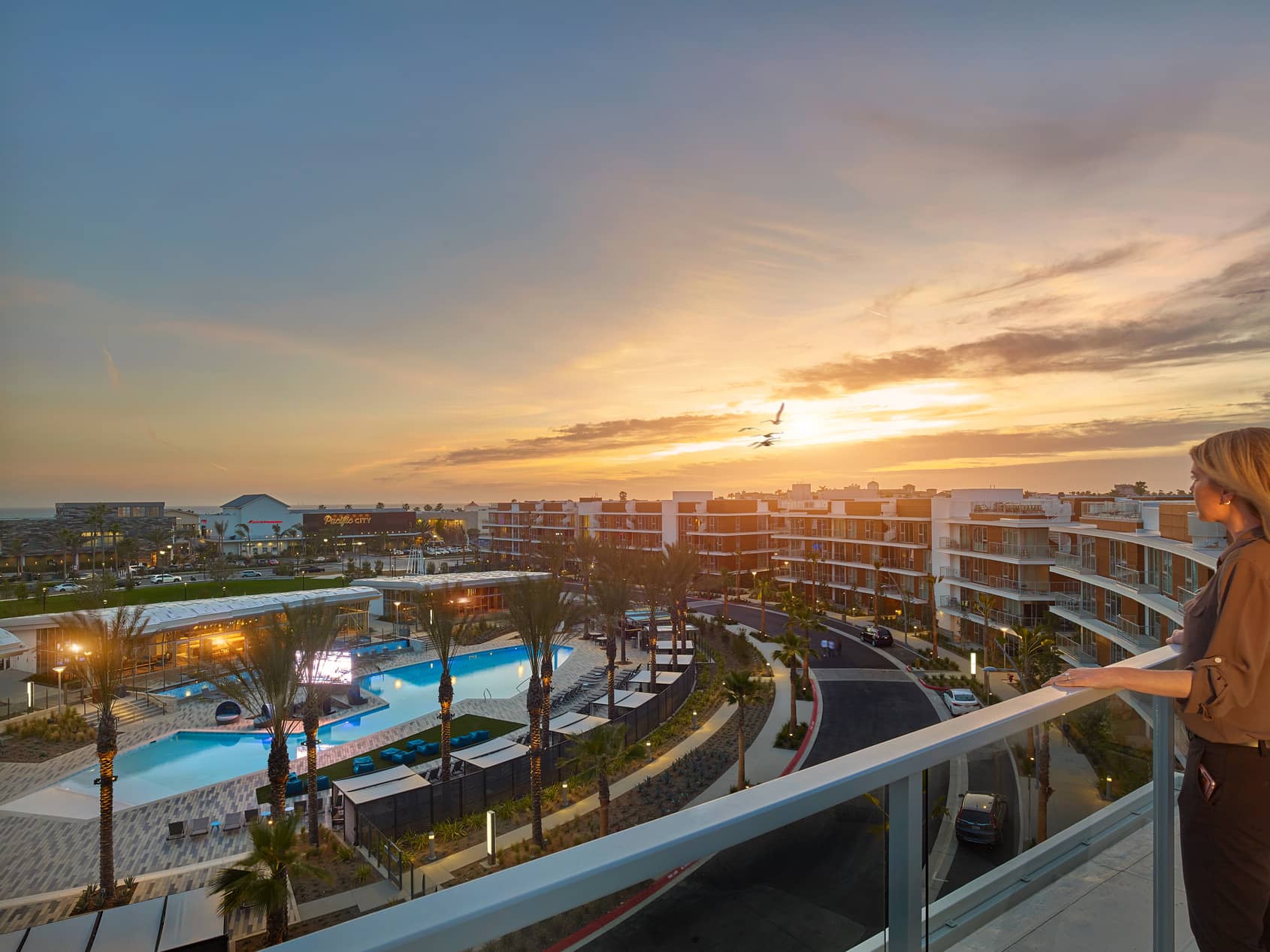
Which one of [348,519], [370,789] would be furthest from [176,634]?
[348,519]

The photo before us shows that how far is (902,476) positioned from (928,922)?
11411 cm

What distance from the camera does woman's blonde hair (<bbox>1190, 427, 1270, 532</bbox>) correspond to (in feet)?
7.17

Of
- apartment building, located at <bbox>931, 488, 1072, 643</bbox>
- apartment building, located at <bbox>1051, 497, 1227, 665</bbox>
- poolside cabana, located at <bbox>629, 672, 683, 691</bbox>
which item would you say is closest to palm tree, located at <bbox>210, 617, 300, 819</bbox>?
poolside cabana, located at <bbox>629, 672, 683, 691</bbox>

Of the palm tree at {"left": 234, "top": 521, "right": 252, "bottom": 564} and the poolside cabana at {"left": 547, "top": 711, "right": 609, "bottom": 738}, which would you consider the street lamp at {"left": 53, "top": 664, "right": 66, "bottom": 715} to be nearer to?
the poolside cabana at {"left": 547, "top": 711, "right": 609, "bottom": 738}

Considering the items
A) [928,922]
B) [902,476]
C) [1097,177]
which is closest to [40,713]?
[928,922]

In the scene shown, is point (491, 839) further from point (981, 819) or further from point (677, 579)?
point (677, 579)

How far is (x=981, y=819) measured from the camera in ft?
7.43

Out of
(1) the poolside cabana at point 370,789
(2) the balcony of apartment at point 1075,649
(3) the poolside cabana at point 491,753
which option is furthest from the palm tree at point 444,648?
(2) the balcony of apartment at point 1075,649

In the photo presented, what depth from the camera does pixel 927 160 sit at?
16.6 m

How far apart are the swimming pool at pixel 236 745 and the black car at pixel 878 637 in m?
21.1

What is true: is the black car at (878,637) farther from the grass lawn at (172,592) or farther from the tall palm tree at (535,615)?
the grass lawn at (172,592)

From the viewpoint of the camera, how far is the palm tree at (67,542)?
69625 millimetres

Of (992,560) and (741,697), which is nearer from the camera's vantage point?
(741,697)

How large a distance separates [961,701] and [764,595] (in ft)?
56.8
